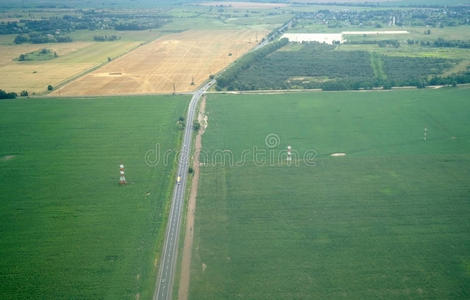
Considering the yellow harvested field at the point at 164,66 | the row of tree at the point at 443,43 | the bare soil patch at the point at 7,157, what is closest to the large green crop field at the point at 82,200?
the bare soil patch at the point at 7,157

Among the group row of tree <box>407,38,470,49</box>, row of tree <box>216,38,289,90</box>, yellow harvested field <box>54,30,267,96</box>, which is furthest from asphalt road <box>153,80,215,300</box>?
row of tree <box>407,38,470,49</box>

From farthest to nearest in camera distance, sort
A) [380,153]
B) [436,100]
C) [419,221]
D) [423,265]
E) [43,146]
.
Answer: [436,100], [43,146], [380,153], [419,221], [423,265]

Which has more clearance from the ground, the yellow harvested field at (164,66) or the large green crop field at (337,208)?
the yellow harvested field at (164,66)

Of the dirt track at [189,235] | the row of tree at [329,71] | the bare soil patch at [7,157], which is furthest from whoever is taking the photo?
the row of tree at [329,71]

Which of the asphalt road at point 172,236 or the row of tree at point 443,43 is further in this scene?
the row of tree at point 443,43

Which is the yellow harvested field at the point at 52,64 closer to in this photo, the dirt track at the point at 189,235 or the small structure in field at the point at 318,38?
the dirt track at the point at 189,235

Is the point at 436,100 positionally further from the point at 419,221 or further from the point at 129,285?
the point at 129,285

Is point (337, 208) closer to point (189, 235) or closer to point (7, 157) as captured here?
point (189, 235)

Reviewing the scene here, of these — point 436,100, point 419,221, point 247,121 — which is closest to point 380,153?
point 419,221

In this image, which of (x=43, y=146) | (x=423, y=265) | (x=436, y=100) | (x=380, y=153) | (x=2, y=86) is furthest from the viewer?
(x=2, y=86)
